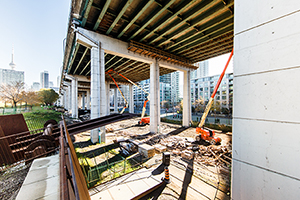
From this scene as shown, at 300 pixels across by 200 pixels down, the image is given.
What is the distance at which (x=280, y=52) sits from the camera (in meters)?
2.13

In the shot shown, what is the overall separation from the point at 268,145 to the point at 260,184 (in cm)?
82

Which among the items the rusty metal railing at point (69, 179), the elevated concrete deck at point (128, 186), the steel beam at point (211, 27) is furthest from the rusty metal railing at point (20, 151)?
the steel beam at point (211, 27)

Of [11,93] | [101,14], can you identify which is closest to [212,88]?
[101,14]

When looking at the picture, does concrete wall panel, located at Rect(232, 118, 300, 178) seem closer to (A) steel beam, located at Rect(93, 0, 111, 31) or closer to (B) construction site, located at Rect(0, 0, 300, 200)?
(B) construction site, located at Rect(0, 0, 300, 200)

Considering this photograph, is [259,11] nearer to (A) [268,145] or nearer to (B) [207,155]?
(A) [268,145]

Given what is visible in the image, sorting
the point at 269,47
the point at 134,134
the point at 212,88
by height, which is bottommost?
the point at 134,134

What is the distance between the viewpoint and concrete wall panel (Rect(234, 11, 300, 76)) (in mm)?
2002

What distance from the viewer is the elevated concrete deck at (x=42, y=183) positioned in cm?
301

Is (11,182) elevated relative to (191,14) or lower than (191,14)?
lower

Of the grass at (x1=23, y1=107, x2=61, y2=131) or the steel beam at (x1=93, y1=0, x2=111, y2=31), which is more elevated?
the steel beam at (x1=93, y1=0, x2=111, y2=31)

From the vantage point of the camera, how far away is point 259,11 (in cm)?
239

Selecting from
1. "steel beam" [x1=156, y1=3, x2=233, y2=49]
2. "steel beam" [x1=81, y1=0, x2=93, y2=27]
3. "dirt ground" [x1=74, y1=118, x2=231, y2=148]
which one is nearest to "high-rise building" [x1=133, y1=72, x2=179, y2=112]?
"dirt ground" [x1=74, y1=118, x2=231, y2=148]

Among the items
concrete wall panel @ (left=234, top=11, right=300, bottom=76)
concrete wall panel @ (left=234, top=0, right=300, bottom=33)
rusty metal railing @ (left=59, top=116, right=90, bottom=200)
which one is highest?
concrete wall panel @ (left=234, top=0, right=300, bottom=33)

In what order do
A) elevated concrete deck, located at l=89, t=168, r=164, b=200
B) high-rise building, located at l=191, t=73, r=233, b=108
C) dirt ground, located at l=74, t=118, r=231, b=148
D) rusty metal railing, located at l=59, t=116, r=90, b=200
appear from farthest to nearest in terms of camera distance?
high-rise building, located at l=191, t=73, r=233, b=108, dirt ground, located at l=74, t=118, r=231, b=148, elevated concrete deck, located at l=89, t=168, r=164, b=200, rusty metal railing, located at l=59, t=116, r=90, b=200
